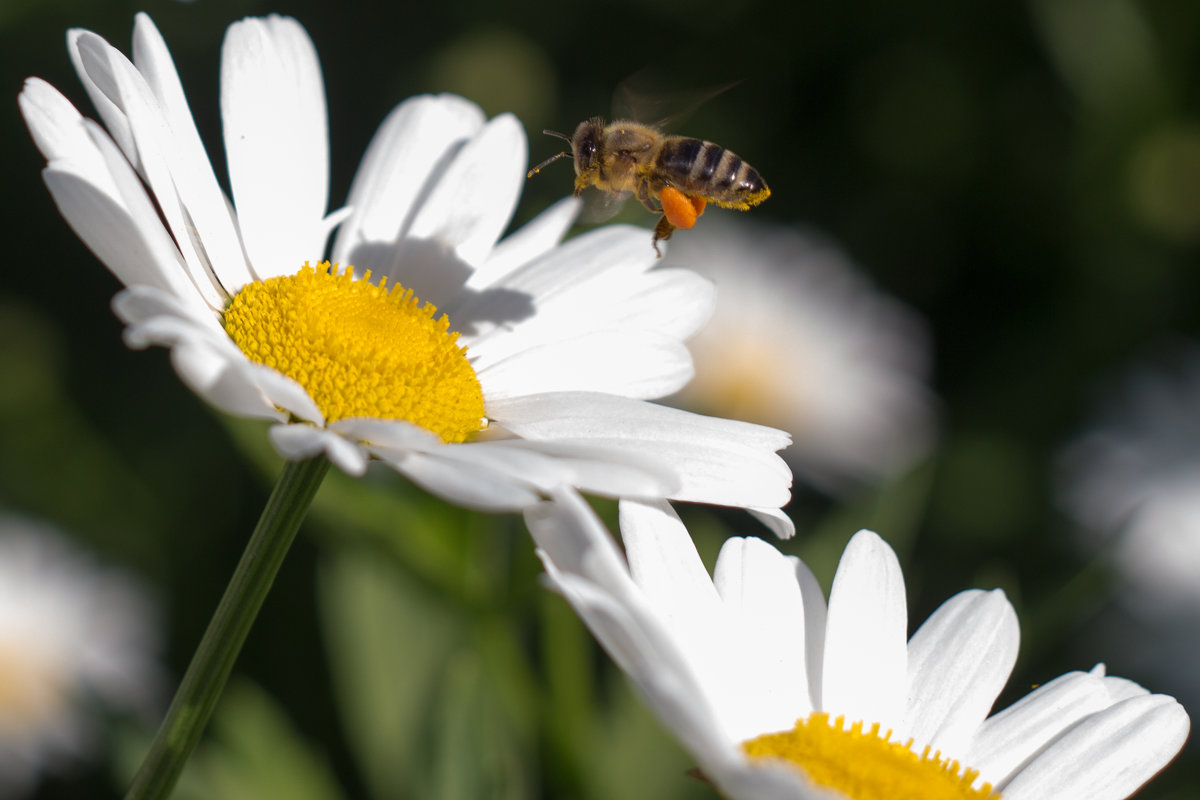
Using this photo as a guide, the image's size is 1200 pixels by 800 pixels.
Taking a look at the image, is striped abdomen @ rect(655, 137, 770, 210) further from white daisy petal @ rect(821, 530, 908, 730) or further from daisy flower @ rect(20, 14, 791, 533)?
white daisy petal @ rect(821, 530, 908, 730)

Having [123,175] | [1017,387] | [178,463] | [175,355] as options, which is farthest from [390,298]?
[1017,387]

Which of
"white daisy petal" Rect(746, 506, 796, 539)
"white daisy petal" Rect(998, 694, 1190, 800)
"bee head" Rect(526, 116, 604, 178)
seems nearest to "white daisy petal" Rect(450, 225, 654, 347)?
"bee head" Rect(526, 116, 604, 178)

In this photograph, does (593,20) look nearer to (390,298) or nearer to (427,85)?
(427,85)

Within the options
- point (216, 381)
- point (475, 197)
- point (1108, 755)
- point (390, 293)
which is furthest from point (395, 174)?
point (1108, 755)

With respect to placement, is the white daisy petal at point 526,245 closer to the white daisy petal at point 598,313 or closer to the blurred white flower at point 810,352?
the white daisy petal at point 598,313

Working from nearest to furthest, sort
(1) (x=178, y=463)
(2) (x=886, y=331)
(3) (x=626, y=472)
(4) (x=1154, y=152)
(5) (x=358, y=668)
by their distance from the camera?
(3) (x=626, y=472) < (5) (x=358, y=668) < (1) (x=178, y=463) < (4) (x=1154, y=152) < (2) (x=886, y=331)

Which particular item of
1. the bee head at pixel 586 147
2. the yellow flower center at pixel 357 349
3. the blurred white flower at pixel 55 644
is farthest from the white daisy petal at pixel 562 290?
the blurred white flower at pixel 55 644

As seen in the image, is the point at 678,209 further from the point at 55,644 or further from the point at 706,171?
the point at 55,644
